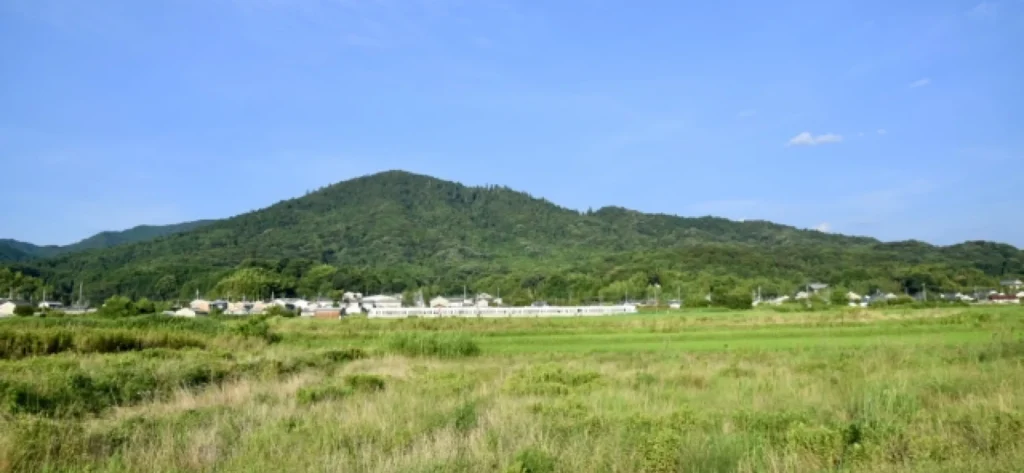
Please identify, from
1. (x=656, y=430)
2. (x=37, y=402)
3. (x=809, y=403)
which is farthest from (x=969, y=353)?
(x=37, y=402)

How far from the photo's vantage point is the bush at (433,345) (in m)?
28.6

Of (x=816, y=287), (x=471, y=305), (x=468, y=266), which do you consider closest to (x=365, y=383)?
(x=471, y=305)

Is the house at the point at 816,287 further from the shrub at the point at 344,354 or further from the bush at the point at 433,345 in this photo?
the shrub at the point at 344,354

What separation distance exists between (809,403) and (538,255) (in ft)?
589

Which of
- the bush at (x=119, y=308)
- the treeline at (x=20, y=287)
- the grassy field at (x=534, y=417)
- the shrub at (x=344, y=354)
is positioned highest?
the treeline at (x=20, y=287)

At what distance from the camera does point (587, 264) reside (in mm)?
158875

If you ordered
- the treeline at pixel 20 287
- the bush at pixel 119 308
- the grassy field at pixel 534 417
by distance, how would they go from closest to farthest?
the grassy field at pixel 534 417, the bush at pixel 119 308, the treeline at pixel 20 287

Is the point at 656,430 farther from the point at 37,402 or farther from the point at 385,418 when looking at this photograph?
the point at 37,402

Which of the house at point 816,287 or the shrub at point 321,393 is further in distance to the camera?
the house at point 816,287

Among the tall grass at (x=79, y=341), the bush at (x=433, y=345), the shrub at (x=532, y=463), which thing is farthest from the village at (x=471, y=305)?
the shrub at (x=532, y=463)

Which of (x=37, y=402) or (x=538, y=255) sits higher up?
(x=538, y=255)

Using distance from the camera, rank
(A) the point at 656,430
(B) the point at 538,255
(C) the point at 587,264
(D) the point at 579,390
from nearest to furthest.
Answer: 1. (A) the point at 656,430
2. (D) the point at 579,390
3. (C) the point at 587,264
4. (B) the point at 538,255

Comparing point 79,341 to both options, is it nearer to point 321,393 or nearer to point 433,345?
point 433,345

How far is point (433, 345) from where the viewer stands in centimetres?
2944
